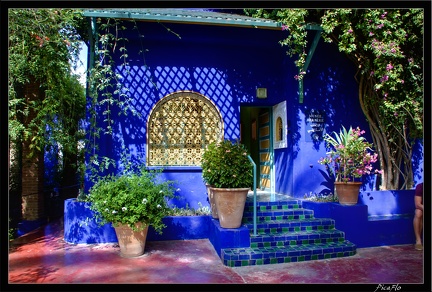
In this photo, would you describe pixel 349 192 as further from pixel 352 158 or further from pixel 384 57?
pixel 384 57

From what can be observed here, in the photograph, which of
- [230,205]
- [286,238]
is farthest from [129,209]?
[286,238]

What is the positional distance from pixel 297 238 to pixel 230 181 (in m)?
1.34

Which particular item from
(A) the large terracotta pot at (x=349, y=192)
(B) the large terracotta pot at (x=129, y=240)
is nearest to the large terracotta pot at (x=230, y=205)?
(B) the large terracotta pot at (x=129, y=240)

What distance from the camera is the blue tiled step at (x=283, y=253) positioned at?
436 cm

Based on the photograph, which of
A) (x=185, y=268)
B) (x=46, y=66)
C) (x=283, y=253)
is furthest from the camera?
(x=46, y=66)

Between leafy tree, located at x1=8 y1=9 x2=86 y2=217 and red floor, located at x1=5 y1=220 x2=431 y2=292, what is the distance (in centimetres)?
188

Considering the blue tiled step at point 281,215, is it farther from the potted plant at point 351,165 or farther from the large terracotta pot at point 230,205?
the potted plant at point 351,165

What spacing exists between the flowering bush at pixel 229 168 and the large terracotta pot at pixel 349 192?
5.59ft

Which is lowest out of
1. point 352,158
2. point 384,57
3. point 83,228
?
point 83,228

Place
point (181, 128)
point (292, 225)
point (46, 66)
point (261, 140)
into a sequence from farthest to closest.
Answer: point (261, 140)
point (181, 128)
point (46, 66)
point (292, 225)

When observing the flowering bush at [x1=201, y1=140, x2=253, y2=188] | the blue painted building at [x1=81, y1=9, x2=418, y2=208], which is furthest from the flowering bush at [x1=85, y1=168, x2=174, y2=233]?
the blue painted building at [x1=81, y1=9, x2=418, y2=208]

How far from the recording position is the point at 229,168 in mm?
4758
